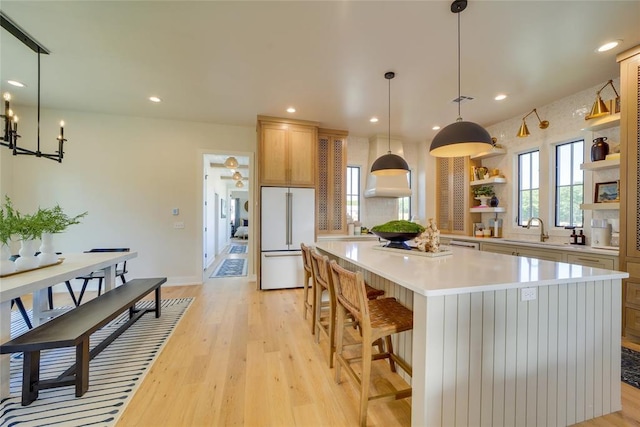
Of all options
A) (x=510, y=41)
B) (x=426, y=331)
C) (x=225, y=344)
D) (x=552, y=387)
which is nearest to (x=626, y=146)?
(x=510, y=41)

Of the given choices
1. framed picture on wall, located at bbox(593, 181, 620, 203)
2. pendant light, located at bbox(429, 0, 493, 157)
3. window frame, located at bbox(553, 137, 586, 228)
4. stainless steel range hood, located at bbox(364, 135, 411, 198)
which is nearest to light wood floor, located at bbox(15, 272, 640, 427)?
pendant light, located at bbox(429, 0, 493, 157)

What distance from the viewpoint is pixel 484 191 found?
4.68 metres

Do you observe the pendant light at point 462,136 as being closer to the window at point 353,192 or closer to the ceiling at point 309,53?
the ceiling at point 309,53

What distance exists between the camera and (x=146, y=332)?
271cm

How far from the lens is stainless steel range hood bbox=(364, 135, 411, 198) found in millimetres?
5008

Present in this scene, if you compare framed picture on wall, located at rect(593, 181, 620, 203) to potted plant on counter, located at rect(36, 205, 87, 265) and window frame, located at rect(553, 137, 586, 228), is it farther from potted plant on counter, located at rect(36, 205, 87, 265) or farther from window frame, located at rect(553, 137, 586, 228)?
potted plant on counter, located at rect(36, 205, 87, 265)

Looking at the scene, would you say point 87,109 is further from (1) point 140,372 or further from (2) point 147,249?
(1) point 140,372

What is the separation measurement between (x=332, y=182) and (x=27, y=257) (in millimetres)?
3983

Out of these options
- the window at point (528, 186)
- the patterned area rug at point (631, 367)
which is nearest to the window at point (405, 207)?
the window at point (528, 186)

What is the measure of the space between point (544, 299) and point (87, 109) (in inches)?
235

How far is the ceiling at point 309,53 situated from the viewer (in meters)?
2.06

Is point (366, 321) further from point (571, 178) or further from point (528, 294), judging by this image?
point (571, 178)

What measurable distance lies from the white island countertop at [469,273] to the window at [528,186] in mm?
2716

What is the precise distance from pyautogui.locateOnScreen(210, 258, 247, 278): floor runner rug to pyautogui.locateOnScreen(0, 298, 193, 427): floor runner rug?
2.43m
